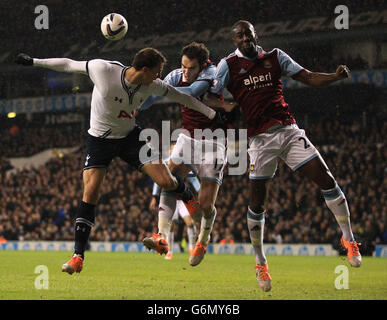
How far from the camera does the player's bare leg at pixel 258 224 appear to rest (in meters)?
7.85

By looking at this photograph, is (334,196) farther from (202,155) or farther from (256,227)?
(202,155)

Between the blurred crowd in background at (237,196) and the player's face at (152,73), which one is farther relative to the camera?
the blurred crowd in background at (237,196)

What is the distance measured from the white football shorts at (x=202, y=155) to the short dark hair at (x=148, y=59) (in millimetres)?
1703

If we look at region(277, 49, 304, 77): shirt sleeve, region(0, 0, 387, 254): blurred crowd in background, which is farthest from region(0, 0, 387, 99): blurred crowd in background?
region(277, 49, 304, 77): shirt sleeve

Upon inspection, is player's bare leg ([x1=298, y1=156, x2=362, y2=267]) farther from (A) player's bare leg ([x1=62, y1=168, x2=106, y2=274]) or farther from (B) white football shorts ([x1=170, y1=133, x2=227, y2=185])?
(A) player's bare leg ([x1=62, y1=168, x2=106, y2=274])

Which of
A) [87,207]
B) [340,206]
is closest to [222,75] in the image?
[340,206]

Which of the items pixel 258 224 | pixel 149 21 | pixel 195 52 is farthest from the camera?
pixel 149 21

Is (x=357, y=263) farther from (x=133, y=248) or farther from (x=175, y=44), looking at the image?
(x=133, y=248)

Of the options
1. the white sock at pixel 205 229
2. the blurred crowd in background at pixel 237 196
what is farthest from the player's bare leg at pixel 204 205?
the blurred crowd in background at pixel 237 196

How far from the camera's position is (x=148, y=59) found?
7.42 meters

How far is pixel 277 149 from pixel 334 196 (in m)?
0.86

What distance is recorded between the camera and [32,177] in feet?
91.6

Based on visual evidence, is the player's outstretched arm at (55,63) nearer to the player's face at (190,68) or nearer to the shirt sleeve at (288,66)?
the player's face at (190,68)
